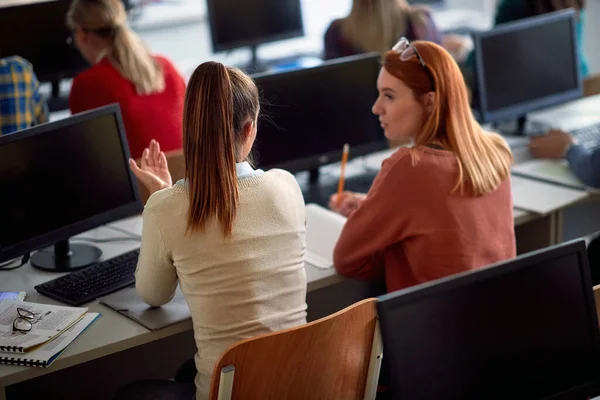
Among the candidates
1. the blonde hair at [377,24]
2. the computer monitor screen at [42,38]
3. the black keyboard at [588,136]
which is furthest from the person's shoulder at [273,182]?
the computer monitor screen at [42,38]

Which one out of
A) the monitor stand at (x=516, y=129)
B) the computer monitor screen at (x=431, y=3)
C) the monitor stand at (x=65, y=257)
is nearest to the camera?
the monitor stand at (x=65, y=257)

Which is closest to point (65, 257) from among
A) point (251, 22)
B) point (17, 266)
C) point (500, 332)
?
point (17, 266)

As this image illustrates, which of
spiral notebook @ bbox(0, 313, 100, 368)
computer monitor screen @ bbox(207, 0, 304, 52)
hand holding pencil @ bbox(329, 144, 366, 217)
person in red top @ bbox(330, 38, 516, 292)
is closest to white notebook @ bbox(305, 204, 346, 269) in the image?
hand holding pencil @ bbox(329, 144, 366, 217)

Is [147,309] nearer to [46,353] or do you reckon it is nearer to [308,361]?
[46,353]

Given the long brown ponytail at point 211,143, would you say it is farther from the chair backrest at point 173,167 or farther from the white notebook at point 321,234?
the chair backrest at point 173,167

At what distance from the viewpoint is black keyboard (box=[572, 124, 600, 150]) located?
3.29 m

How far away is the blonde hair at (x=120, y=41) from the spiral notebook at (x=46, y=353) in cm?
139

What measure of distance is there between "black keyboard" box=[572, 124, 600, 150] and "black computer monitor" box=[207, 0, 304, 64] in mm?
1938

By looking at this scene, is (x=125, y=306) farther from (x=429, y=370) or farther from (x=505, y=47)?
(x=505, y=47)

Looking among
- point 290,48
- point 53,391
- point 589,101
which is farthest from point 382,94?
point 290,48

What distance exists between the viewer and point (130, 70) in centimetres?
322

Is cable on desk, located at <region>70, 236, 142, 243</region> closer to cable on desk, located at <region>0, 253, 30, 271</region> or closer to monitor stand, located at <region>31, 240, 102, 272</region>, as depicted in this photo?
monitor stand, located at <region>31, 240, 102, 272</region>

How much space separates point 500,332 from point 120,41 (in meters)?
2.18

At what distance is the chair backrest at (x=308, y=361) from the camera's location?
5.54 feet
